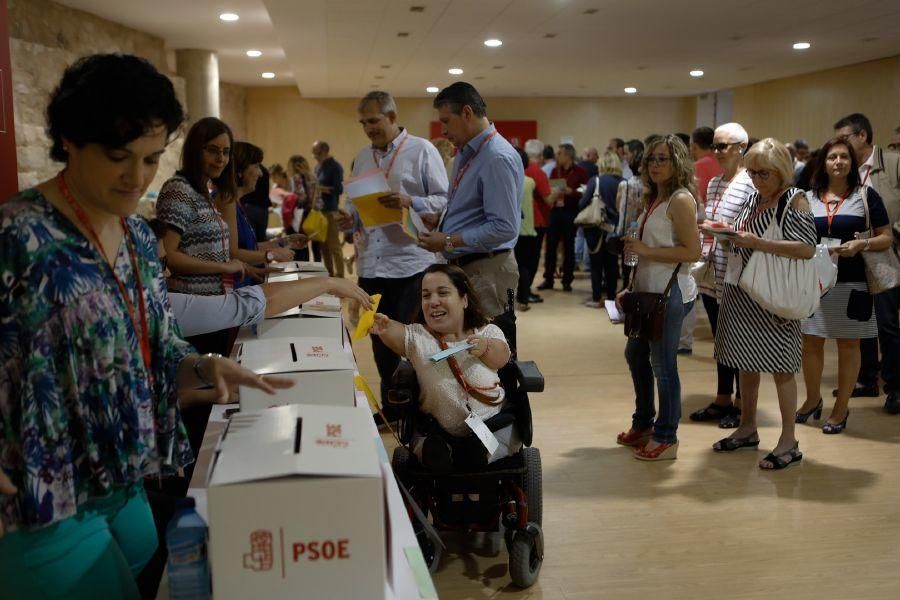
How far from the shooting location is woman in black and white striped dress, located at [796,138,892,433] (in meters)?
4.41

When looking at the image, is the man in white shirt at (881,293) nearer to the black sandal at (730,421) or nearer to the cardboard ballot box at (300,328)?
the black sandal at (730,421)

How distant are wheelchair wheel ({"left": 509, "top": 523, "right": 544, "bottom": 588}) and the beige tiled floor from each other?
53 mm

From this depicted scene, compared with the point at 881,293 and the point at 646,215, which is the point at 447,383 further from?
the point at 881,293

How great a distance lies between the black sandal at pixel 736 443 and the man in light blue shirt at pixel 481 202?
1458mm

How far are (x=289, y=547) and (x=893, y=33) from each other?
1224 centimetres

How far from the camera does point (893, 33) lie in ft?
36.1

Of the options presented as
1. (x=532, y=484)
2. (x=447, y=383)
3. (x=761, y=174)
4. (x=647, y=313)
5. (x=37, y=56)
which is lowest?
(x=532, y=484)

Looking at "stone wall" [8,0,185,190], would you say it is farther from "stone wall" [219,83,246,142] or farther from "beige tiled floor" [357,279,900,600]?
"stone wall" [219,83,246,142]

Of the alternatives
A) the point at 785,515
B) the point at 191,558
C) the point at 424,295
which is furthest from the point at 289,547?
the point at 785,515

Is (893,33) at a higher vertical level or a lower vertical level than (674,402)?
higher

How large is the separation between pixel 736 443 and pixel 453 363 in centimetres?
202

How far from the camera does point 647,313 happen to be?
382 centimetres

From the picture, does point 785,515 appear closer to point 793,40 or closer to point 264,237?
point 264,237

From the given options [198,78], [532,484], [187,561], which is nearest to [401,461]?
[532,484]
